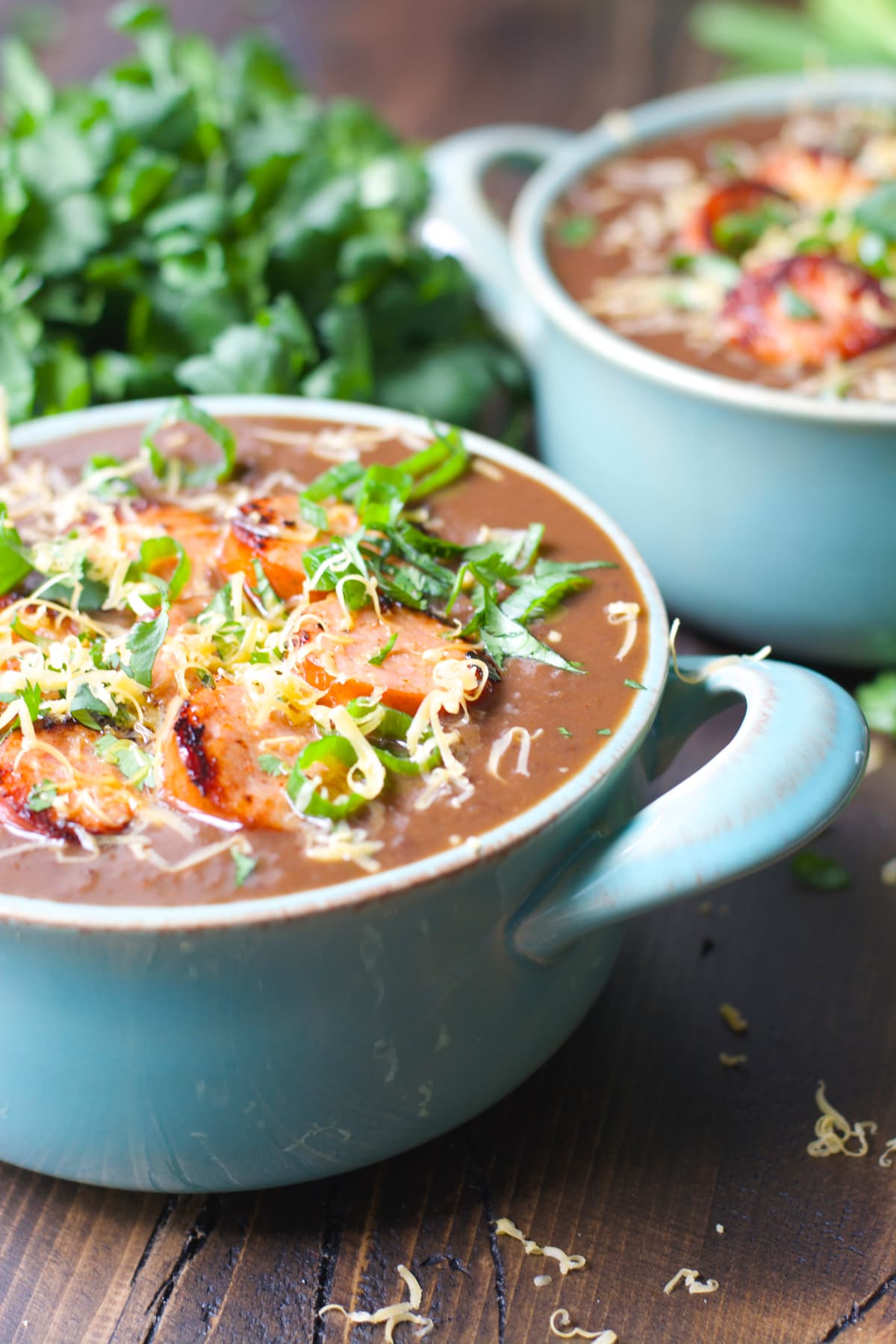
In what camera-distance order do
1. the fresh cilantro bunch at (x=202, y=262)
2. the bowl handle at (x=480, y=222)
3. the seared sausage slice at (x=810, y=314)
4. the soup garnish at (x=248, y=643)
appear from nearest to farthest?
the soup garnish at (x=248, y=643), the seared sausage slice at (x=810, y=314), the fresh cilantro bunch at (x=202, y=262), the bowl handle at (x=480, y=222)

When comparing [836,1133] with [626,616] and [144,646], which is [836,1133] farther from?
[144,646]

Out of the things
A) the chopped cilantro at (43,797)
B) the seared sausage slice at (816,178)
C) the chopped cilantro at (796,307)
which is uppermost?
the seared sausage slice at (816,178)

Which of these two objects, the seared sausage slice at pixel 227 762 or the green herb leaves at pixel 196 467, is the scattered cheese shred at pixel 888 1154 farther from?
the green herb leaves at pixel 196 467

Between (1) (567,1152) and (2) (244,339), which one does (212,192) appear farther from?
(1) (567,1152)

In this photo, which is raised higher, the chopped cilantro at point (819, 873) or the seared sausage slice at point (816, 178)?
the seared sausage slice at point (816, 178)

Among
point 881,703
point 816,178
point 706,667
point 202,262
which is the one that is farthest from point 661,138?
point 706,667

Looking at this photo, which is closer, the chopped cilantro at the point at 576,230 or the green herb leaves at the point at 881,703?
the green herb leaves at the point at 881,703

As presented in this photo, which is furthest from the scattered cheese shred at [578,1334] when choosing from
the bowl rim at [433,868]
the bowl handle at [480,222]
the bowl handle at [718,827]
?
the bowl handle at [480,222]

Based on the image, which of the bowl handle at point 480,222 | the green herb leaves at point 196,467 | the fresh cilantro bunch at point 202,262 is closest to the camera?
the green herb leaves at point 196,467
